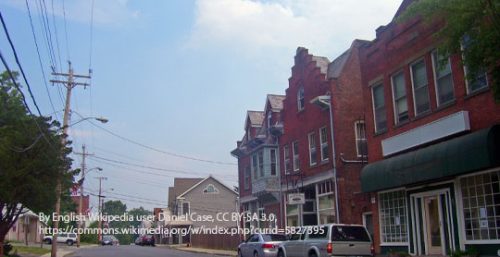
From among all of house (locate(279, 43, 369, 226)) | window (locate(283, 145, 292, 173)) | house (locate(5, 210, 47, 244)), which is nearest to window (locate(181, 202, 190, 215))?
house (locate(5, 210, 47, 244))

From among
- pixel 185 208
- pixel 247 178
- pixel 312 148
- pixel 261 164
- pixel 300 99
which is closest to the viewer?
pixel 312 148

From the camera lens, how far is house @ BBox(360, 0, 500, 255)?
17.4 meters

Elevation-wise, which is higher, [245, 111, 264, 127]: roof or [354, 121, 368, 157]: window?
[245, 111, 264, 127]: roof

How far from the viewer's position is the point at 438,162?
18.5 meters

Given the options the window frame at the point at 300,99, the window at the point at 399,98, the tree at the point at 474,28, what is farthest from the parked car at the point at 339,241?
the window frame at the point at 300,99

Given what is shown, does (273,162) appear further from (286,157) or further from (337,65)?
(337,65)

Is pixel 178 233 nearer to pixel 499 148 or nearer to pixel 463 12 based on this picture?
pixel 499 148

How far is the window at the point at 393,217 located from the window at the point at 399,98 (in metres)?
2.95

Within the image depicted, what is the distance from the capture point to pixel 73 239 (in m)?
71.7

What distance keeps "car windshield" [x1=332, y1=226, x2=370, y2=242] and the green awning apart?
2.65m

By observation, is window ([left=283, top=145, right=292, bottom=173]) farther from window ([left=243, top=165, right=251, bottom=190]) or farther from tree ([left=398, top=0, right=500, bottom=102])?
tree ([left=398, top=0, right=500, bottom=102])

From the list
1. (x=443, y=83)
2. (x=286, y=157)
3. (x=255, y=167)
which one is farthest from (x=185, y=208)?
(x=443, y=83)

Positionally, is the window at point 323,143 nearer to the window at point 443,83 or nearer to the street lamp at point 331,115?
the street lamp at point 331,115

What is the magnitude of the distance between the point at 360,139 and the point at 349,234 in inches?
420
